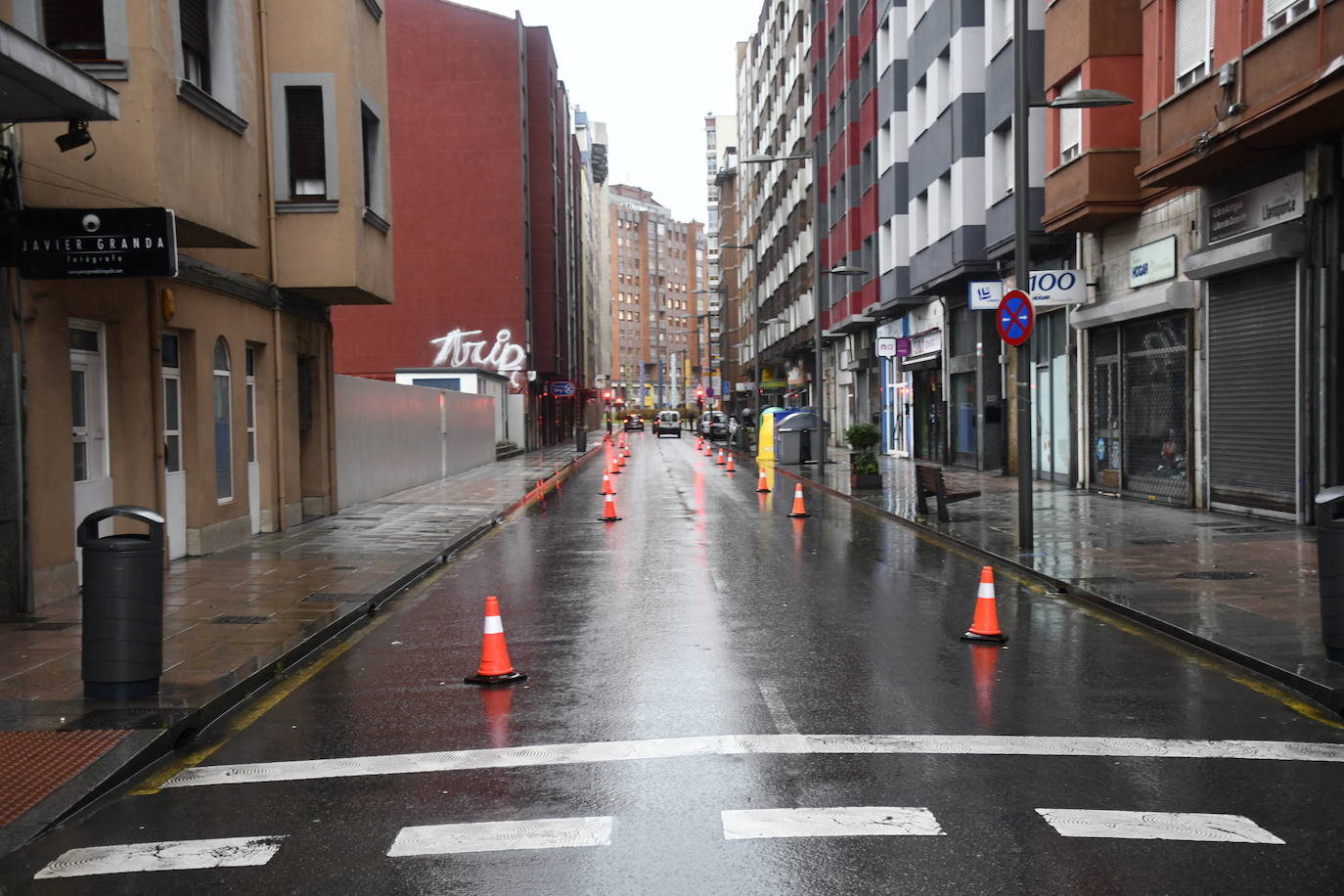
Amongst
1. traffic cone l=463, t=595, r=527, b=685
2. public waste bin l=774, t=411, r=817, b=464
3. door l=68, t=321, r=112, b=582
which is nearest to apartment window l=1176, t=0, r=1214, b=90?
traffic cone l=463, t=595, r=527, b=685

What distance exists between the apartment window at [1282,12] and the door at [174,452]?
44.6 ft

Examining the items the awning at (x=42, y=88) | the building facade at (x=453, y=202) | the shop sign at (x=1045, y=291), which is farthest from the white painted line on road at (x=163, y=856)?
the building facade at (x=453, y=202)

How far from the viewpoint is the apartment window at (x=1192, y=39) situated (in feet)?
52.9

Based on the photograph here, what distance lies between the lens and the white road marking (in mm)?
5852

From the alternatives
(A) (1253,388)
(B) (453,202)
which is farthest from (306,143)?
(B) (453,202)

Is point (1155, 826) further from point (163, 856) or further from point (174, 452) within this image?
point (174, 452)

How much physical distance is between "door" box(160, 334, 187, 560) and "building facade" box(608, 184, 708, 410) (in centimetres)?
14966

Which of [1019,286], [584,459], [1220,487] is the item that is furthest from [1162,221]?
[584,459]

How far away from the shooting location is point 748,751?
600cm

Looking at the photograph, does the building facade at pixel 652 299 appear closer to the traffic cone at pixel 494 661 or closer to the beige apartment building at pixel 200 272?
the beige apartment building at pixel 200 272

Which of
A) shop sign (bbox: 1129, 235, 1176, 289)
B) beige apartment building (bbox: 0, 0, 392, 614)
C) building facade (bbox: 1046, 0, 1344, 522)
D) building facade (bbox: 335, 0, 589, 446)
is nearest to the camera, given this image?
beige apartment building (bbox: 0, 0, 392, 614)

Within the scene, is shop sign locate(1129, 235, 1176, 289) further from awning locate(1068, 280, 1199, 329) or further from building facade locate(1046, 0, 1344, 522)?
awning locate(1068, 280, 1199, 329)

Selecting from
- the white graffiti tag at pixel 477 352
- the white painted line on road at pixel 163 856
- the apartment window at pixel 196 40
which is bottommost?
the white painted line on road at pixel 163 856

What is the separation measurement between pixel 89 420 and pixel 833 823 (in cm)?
970
